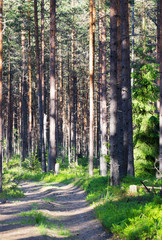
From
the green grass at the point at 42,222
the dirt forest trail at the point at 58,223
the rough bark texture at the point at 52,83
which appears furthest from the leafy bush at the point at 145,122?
the green grass at the point at 42,222

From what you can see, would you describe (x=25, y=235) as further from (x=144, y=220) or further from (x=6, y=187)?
(x=6, y=187)

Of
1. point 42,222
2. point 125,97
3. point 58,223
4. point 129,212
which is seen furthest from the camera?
point 125,97

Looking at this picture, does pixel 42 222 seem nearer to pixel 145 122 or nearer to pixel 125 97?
pixel 125 97

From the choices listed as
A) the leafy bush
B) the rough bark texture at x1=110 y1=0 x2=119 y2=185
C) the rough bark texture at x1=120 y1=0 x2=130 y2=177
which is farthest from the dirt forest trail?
the leafy bush

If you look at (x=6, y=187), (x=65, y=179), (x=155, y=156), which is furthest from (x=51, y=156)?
(x=155, y=156)

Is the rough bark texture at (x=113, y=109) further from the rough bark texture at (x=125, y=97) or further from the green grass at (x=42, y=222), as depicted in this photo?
the green grass at (x=42, y=222)

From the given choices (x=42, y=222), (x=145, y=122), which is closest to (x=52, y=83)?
(x=145, y=122)

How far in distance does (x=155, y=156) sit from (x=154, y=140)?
104 cm

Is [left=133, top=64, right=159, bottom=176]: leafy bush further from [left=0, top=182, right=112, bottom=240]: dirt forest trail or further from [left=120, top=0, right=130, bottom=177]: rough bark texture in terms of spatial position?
[left=0, top=182, right=112, bottom=240]: dirt forest trail

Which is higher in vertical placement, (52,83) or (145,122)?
(52,83)

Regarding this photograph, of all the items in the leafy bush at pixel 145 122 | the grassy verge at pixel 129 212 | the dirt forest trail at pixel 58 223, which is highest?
the leafy bush at pixel 145 122

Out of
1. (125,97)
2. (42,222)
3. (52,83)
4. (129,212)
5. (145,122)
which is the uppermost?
(52,83)

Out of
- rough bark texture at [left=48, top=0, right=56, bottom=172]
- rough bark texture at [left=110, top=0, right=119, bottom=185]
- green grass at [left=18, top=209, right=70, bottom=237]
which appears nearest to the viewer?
green grass at [left=18, top=209, right=70, bottom=237]

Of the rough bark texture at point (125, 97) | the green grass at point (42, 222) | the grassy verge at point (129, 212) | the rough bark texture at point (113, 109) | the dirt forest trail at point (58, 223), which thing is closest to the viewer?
the grassy verge at point (129, 212)
